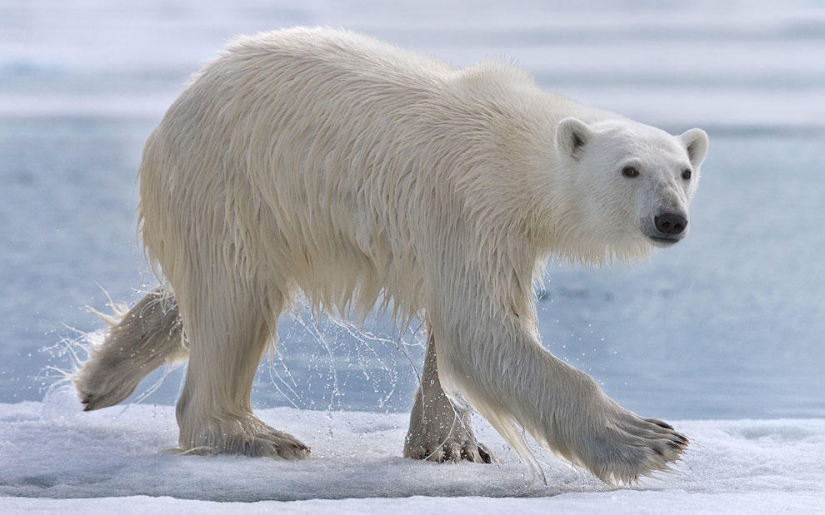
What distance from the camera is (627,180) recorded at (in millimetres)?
3941

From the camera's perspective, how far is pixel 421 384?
4.81 meters

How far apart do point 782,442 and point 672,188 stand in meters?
1.44

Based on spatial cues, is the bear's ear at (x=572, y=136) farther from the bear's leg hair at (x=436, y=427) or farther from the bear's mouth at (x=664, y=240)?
the bear's leg hair at (x=436, y=427)

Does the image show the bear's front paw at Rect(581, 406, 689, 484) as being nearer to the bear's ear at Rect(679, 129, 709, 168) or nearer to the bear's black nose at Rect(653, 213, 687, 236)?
the bear's black nose at Rect(653, 213, 687, 236)

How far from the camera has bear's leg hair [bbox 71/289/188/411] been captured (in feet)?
17.1

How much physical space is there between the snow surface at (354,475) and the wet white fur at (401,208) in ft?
0.75

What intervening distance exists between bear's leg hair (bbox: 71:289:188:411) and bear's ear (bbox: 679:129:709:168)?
7.48 ft

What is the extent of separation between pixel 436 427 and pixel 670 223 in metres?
1.41

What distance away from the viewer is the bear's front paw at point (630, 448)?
3.72 metres

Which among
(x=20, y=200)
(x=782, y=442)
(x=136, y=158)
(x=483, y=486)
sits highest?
(x=136, y=158)

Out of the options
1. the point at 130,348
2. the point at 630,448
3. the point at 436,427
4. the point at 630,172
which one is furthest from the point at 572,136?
the point at 130,348

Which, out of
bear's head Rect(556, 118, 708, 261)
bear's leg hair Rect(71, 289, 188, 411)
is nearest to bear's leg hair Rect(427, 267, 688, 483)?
bear's head Rect(556, 118, 708, 261)

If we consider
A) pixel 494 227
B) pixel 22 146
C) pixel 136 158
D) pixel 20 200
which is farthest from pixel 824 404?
pixel 22 146

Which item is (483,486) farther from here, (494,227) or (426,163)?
(426,163)
